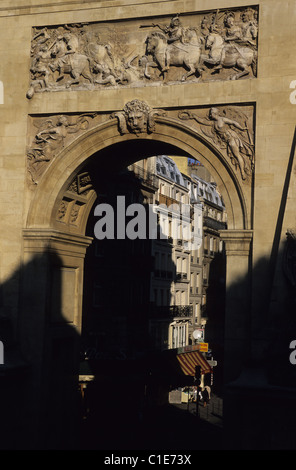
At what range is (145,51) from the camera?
29500 millimetres

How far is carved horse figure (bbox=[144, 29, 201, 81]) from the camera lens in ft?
94.5

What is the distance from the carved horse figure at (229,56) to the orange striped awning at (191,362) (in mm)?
25822

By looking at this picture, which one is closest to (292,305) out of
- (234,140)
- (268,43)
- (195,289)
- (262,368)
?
(262,368)

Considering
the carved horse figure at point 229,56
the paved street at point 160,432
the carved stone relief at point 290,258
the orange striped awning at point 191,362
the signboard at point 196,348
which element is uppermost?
the carved horse figure at point 229,56

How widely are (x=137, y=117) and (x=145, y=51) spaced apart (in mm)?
2560

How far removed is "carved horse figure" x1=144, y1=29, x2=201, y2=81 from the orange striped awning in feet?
83.6

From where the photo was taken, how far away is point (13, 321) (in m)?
29.6

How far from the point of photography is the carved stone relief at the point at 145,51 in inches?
1116

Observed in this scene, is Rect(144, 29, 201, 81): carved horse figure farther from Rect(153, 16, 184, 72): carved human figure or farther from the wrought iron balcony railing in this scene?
the wrought iron balcony railing

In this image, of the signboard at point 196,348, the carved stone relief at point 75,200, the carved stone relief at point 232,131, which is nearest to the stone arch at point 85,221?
the carved stone relief at point 75,200

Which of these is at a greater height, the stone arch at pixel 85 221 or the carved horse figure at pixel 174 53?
the carved horse figure at pixel 174 53

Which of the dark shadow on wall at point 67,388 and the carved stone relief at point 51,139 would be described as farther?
the carved stone relief at point 51,139

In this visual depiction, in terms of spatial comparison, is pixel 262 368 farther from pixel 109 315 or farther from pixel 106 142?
pixel 109 315

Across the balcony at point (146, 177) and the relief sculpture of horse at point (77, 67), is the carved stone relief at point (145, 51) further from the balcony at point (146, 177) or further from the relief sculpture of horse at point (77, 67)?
the balcony at point (146, 177)
